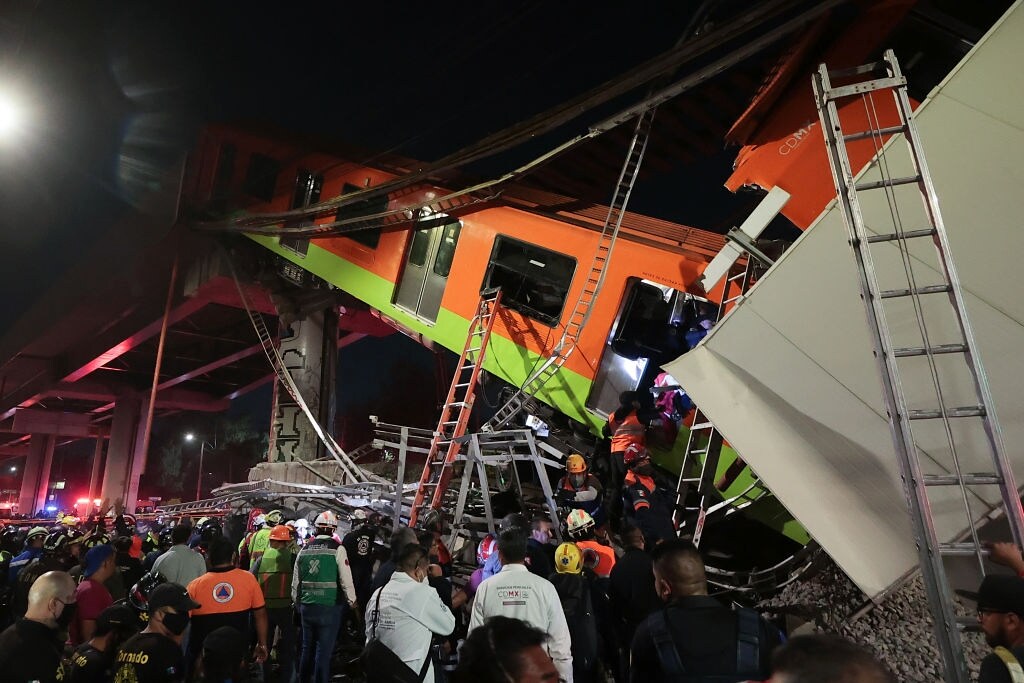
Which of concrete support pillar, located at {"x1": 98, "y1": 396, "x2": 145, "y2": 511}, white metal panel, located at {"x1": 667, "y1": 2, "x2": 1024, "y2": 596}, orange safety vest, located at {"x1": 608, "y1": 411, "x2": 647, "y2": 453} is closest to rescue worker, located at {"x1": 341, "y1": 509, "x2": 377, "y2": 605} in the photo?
orange safety vest, located at {"x1": 608, "y1": 411, "x2": 647, "y2": 453}

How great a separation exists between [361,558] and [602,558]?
10.8ft

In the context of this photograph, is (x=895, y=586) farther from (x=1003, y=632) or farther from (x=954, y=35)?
(x=954, y=35)

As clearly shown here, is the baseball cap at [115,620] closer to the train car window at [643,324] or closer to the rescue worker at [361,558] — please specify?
the rescue worker at [361,558]

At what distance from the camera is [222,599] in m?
5.10

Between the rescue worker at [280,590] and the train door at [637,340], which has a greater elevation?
the train door at [637,340]

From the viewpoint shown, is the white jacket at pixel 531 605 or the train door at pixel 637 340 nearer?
the white jacket at pixel 531 605

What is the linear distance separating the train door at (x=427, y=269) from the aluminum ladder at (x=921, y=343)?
8.25 metres

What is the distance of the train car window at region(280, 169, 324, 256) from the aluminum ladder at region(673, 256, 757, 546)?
33.0ft

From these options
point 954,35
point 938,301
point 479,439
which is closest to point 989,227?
point 938,301

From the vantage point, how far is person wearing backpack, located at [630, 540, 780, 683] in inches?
95.8

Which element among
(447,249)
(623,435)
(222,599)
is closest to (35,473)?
(447,249)

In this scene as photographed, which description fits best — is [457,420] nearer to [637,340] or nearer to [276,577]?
[637,340]

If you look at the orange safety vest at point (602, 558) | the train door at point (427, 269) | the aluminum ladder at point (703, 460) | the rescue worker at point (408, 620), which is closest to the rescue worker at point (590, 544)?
the orange safety vest at point (602, 558)

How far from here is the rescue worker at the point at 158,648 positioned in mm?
3102
